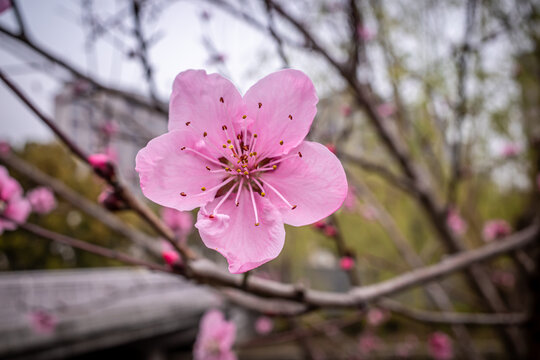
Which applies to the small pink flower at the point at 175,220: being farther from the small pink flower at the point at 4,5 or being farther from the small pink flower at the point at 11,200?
the small pink flower at the point at 4,5

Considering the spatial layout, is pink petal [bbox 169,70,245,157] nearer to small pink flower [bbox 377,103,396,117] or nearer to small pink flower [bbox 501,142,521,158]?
small pink flower [bbox 377,103,396,117]

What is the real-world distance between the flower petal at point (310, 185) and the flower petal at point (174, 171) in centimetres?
10

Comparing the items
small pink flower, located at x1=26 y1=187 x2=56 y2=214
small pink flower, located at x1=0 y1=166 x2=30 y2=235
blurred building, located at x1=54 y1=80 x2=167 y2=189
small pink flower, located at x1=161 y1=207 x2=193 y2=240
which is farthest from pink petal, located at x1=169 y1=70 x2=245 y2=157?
small pink flower, located at x1=26 y1=187 x2=56 y2=214

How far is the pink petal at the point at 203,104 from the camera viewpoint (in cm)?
42

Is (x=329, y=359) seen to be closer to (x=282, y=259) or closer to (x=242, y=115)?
(x=282, y=259)

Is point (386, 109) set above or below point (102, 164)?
above

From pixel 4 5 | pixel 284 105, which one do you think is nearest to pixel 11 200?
pixel 4 5

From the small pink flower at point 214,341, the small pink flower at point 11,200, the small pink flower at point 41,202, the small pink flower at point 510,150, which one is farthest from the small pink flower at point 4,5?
the small pink flower at point 510,150

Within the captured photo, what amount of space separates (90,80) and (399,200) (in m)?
6.12

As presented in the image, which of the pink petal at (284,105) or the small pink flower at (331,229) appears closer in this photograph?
the pink petal at (284,105)

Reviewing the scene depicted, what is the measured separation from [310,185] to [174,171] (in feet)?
0.61

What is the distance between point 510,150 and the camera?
10.5 feet

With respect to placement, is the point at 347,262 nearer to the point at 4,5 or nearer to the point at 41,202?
the point at 4,5

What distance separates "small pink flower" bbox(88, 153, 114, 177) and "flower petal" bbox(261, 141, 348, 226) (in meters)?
0.27
